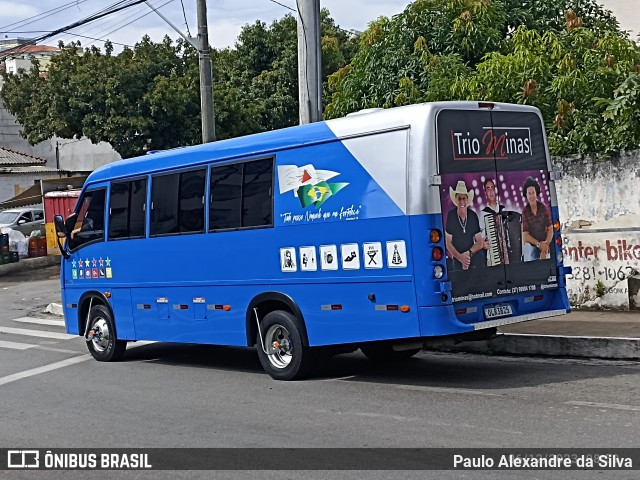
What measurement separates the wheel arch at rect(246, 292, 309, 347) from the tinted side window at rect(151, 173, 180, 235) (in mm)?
1719

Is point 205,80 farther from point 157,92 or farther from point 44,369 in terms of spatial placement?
point 157,92

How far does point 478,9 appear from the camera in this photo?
19.2 meters

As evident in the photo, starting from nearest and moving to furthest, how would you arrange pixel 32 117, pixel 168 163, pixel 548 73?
pixel 168 163, pixel 548 73, pixel 32 117

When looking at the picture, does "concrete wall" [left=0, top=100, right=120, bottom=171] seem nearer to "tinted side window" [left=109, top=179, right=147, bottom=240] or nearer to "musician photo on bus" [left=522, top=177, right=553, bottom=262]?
"tinted side window" [left=109, top=179, right=147, bottom=240]

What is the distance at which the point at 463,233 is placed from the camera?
9.79m

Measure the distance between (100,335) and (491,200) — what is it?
21.4ft

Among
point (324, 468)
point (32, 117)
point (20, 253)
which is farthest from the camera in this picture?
point (32, 117)

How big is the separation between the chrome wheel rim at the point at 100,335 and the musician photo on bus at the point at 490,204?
6209mm

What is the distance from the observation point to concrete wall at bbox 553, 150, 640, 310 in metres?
14.3

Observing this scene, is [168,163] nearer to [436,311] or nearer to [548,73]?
[436,311]

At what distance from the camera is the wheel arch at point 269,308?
35.4ft

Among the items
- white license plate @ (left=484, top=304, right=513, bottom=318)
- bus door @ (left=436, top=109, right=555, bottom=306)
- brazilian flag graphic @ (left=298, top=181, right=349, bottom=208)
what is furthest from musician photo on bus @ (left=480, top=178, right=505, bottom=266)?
brazilian flag graphic @ (left=298, top=181, right=349, bottom=208)

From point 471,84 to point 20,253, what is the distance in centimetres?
1915

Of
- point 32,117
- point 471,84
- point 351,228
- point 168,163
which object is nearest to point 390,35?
point 471,84
